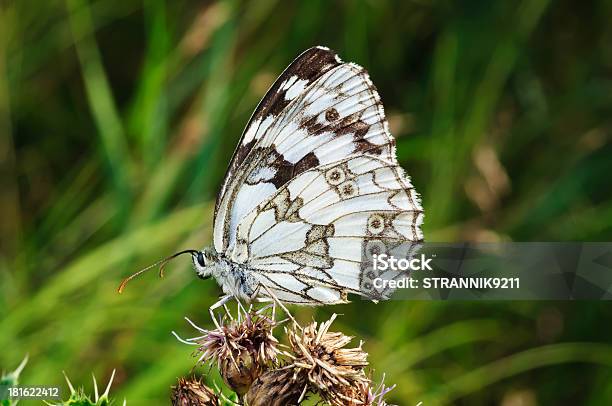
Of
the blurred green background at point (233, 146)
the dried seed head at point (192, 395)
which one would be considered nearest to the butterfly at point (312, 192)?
the dried seed head at point (192, 395)

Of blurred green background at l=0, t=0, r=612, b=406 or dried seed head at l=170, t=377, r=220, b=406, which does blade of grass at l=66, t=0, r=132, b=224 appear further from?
dried seed head at l=170, t=377, r=220, b=406

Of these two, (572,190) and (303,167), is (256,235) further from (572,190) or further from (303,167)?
(572,190)

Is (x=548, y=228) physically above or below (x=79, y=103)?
below

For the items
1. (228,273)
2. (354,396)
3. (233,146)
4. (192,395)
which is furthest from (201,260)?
(233,146)

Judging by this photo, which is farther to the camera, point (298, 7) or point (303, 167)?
point (298, 7)

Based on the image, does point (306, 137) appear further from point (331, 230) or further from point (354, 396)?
point (354, 396)

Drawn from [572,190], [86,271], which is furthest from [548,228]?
[86,271]
